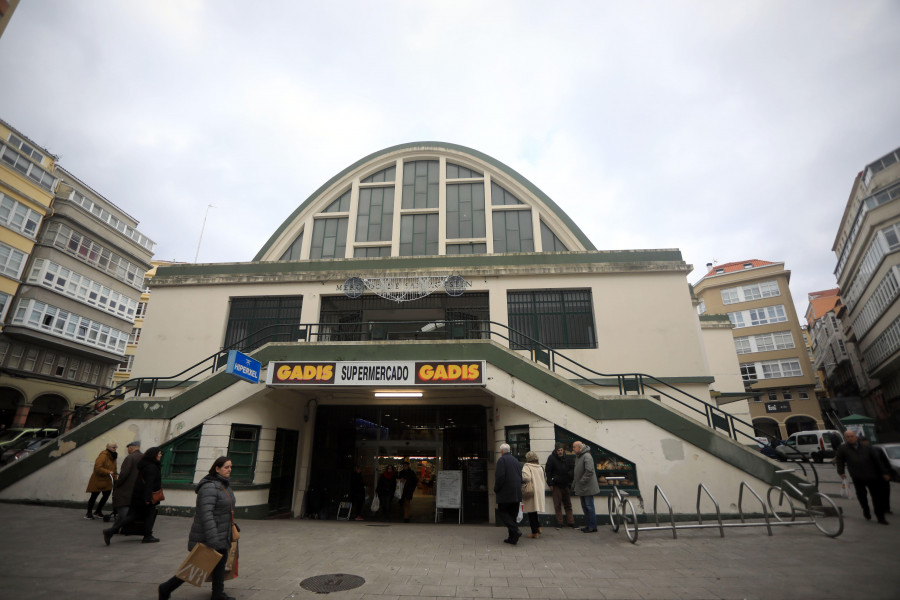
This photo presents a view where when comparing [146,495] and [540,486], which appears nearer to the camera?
[146,495]

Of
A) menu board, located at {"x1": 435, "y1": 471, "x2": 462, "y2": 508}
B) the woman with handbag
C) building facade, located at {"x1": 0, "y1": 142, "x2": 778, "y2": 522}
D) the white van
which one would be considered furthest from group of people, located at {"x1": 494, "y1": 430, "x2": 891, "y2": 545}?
the white van

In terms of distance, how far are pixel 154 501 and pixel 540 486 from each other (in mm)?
7470

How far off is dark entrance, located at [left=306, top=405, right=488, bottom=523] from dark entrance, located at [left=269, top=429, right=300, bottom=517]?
0.64 metres

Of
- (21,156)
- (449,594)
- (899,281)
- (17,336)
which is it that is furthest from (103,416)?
(899,281)

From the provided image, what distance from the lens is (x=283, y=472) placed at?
13430mm

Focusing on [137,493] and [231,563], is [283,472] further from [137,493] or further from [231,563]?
[231,563]

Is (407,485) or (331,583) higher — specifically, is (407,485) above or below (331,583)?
above

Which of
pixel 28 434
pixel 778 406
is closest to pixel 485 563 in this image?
pixel 28 434

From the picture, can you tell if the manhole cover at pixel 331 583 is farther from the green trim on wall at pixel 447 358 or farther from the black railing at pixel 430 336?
the black railing at pixel 430 336

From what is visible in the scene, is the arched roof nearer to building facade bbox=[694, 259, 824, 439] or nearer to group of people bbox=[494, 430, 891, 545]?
group of people bbox=[494, 430, 891, 545]

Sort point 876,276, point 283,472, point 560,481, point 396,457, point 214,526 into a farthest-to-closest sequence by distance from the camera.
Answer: point 876,276
point 396,457
point 283,472
point 560,481
point 214,526

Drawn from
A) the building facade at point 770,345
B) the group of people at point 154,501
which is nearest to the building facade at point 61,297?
the group of people at point 154,501

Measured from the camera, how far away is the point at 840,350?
50219 millimetres

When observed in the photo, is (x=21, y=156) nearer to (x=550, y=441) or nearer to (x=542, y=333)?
(x=542, y=333)
